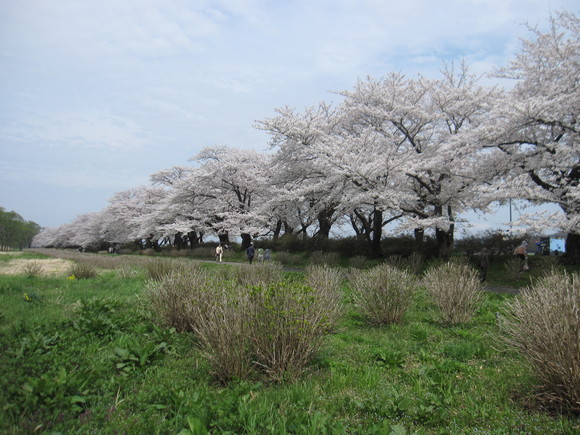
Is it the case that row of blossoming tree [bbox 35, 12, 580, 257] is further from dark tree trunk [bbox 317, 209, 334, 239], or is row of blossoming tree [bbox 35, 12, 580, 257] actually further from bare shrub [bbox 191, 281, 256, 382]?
bare shrub [bbox 191, 281, 256, 382]

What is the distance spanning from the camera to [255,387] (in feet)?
12.9

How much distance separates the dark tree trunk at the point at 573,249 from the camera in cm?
1545

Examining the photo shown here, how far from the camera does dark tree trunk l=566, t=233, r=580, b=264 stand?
1545 cm

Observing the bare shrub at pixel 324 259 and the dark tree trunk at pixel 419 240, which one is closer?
the dark tree trunk at pixel 419 240

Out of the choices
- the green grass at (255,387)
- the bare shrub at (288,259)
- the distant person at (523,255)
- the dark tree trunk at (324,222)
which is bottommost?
the green grass at (255,387)

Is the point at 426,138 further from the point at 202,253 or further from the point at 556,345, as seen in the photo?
the point at 202,253

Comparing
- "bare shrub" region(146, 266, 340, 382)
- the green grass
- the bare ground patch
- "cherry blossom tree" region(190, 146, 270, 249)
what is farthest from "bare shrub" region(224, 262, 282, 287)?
"cherry blossom tree" region(190, 146, 270, 249)

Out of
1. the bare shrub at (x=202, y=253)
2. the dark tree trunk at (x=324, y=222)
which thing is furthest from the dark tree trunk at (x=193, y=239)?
the dark tree trunk at (x=324, y=222)

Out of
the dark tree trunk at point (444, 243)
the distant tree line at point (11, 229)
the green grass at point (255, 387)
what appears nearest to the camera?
the green grass at point (255, 387)

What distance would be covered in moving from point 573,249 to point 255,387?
1670cm

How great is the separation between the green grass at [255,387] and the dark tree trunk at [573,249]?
482 inches

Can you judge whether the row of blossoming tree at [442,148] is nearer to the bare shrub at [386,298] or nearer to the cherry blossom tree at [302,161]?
the cherry blossom tree at [302,161]

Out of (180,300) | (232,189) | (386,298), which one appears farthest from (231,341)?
(232,189)

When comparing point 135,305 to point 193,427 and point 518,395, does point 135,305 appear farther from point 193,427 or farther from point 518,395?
point 518,395
